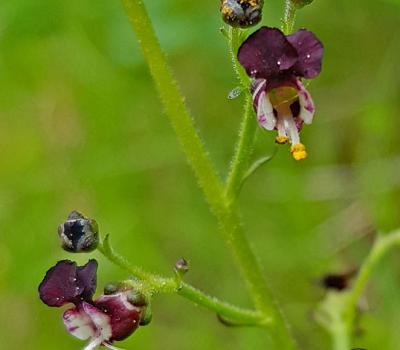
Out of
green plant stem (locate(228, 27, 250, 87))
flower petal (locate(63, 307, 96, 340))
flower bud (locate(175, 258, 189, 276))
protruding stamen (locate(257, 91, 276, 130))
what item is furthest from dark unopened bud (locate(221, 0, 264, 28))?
flower petal (locate(63, 307, 96, 340))

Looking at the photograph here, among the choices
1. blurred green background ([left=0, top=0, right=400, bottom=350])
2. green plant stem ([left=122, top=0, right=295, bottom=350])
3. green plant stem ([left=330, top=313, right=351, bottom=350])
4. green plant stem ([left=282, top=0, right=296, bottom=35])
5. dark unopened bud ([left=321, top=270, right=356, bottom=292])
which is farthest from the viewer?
blurred green background ([left=0, top=0, right=400, bottom=350])

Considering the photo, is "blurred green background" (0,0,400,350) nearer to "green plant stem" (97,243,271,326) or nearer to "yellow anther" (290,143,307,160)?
"green plant stem" (97,243,271,326)

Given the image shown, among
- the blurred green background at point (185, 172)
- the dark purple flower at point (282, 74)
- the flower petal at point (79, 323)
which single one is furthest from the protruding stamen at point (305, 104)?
the blurred green background at point (185, 172)

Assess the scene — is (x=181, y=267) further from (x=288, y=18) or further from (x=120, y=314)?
(x=288, y=18)

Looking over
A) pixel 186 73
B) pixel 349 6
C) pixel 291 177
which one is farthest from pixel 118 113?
pixel 349 6

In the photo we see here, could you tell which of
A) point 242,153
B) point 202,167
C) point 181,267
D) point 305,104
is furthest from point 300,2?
point 181,267

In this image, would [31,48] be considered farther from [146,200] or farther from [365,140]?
[365,140]
